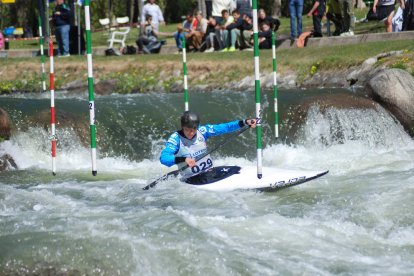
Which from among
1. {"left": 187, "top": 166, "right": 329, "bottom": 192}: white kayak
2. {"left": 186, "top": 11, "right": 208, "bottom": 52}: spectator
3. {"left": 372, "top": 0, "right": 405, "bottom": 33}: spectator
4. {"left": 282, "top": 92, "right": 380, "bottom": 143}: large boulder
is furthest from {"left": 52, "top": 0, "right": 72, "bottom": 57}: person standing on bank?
{"left": 187, "top": 166, "right": 329, "bottom": 192}: white kayak

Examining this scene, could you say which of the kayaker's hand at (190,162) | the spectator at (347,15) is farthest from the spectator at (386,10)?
the kayaker's hand at (190,162)

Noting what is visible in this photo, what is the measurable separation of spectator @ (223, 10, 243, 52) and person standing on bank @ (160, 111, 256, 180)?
9.17 meters

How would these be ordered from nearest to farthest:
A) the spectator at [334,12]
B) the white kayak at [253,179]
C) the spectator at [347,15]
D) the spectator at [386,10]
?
the white kayak at [253,179]
the spectator at [347,15]
the spectator at [386,10]
the spectator at [334,12]

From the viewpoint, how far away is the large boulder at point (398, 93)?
1393 centimetres

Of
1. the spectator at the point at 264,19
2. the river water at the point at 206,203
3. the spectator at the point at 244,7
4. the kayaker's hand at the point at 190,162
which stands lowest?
the river water at the point at 206,203

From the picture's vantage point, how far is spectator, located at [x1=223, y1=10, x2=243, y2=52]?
19.5 meters

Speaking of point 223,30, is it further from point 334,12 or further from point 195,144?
point 195,144

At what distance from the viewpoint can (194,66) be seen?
1869 centimetres

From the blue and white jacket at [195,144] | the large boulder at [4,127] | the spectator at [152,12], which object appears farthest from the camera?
the spectator at [152,12]

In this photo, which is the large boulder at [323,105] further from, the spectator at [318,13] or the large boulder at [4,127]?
the spectator at [318,13]

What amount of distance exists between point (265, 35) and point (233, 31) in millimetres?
1026

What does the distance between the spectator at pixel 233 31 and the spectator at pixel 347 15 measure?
7.48 ft

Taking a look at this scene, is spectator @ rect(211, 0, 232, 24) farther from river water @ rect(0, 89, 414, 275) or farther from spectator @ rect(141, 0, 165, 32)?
river water @ rect(0, 89, 414, 275)

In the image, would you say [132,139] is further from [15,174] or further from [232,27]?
[232,27]
